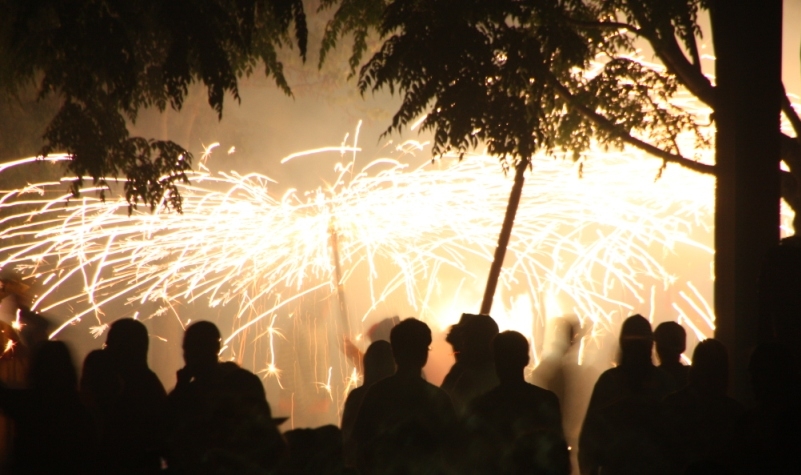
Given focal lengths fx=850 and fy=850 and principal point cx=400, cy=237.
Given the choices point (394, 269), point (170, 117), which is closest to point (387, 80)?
point (170, 117)

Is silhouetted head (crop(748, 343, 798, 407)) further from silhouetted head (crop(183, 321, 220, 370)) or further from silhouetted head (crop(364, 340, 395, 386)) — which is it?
silhouetted head (crop(183, 321, 220, 370))

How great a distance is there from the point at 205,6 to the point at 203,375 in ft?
12.1

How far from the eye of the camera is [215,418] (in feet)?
14.1

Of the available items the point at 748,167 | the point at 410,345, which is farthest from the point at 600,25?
the point at 410,345

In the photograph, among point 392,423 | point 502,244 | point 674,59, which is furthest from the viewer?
point 674,59

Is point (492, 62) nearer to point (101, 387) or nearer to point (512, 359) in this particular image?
point (512, 359)

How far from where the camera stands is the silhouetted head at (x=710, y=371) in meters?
4.24

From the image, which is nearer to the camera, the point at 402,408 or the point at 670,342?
the point at 402,408

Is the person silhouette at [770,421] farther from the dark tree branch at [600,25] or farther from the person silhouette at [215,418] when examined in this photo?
the dark tree branch at [600,25]

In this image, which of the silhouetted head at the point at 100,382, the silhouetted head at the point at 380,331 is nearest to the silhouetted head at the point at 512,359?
the silhouetted head at the point at 100,382

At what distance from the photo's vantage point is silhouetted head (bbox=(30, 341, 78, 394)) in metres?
3.99

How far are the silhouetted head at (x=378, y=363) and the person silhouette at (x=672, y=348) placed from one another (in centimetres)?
173

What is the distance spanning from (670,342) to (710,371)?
1.19 meters

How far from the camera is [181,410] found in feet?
14.6
